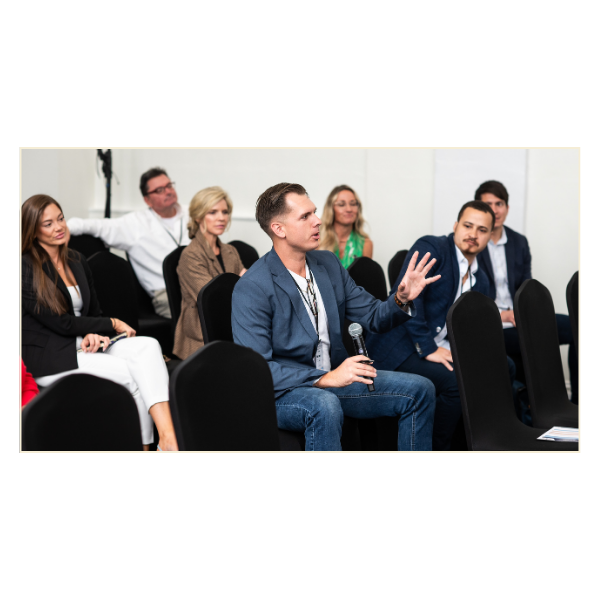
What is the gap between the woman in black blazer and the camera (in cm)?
276

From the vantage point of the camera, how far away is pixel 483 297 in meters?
2.28

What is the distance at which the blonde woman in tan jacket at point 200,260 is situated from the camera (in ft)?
11.0

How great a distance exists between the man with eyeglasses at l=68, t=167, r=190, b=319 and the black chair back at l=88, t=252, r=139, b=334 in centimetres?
64

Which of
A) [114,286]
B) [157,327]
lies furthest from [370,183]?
[114,286]

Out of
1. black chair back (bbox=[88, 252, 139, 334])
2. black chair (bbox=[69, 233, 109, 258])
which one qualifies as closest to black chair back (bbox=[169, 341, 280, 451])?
black chair back (bbox=[88, 252, 139, 334])

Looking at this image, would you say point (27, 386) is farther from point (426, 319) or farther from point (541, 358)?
point (541, 358)

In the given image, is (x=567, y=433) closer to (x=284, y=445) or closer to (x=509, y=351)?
(x=284, y=445)

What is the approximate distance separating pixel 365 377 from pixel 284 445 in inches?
14.5

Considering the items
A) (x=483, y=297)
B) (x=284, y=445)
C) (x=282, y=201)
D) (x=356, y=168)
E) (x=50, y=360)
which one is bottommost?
Result: (x=284, y=445)

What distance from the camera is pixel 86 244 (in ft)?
13.5

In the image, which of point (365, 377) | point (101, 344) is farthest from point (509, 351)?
point (101, 344)

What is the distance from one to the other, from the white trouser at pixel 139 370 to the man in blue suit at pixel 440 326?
1007 millimetres

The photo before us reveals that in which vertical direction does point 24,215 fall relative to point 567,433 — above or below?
above

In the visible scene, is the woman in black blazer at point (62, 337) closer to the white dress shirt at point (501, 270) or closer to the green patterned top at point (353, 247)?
the green patterned top at point (353, 247)
